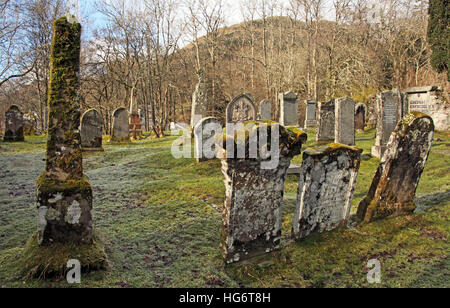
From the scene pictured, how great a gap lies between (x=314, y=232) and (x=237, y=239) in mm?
1415

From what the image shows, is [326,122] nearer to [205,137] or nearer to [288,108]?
[288,108]

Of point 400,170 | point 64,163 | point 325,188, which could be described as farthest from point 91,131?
point 400,170

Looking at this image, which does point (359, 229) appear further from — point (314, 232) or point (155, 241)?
point (155, 241)

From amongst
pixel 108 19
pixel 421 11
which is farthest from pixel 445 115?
pixel 108 19

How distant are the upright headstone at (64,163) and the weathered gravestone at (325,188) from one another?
113 inches

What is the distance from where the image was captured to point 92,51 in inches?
1030

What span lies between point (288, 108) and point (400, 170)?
509 inches

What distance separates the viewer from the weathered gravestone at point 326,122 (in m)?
12.7

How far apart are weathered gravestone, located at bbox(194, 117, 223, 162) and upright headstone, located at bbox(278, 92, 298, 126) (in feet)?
28.0

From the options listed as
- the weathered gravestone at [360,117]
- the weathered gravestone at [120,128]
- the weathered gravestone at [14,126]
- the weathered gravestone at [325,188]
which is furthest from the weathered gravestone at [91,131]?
the weathered gravestone at [360,117]

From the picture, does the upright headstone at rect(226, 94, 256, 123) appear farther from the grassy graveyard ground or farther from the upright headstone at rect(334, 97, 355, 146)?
the grassy graveyard ground

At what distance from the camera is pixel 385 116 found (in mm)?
11016

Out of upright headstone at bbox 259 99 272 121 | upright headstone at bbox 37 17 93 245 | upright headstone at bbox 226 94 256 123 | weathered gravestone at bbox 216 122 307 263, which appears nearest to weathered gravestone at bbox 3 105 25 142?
upright headstone at bbox 226 94 256 123

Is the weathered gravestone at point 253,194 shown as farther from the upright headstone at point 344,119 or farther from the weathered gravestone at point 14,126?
the weathered gravestone at point 14,126
